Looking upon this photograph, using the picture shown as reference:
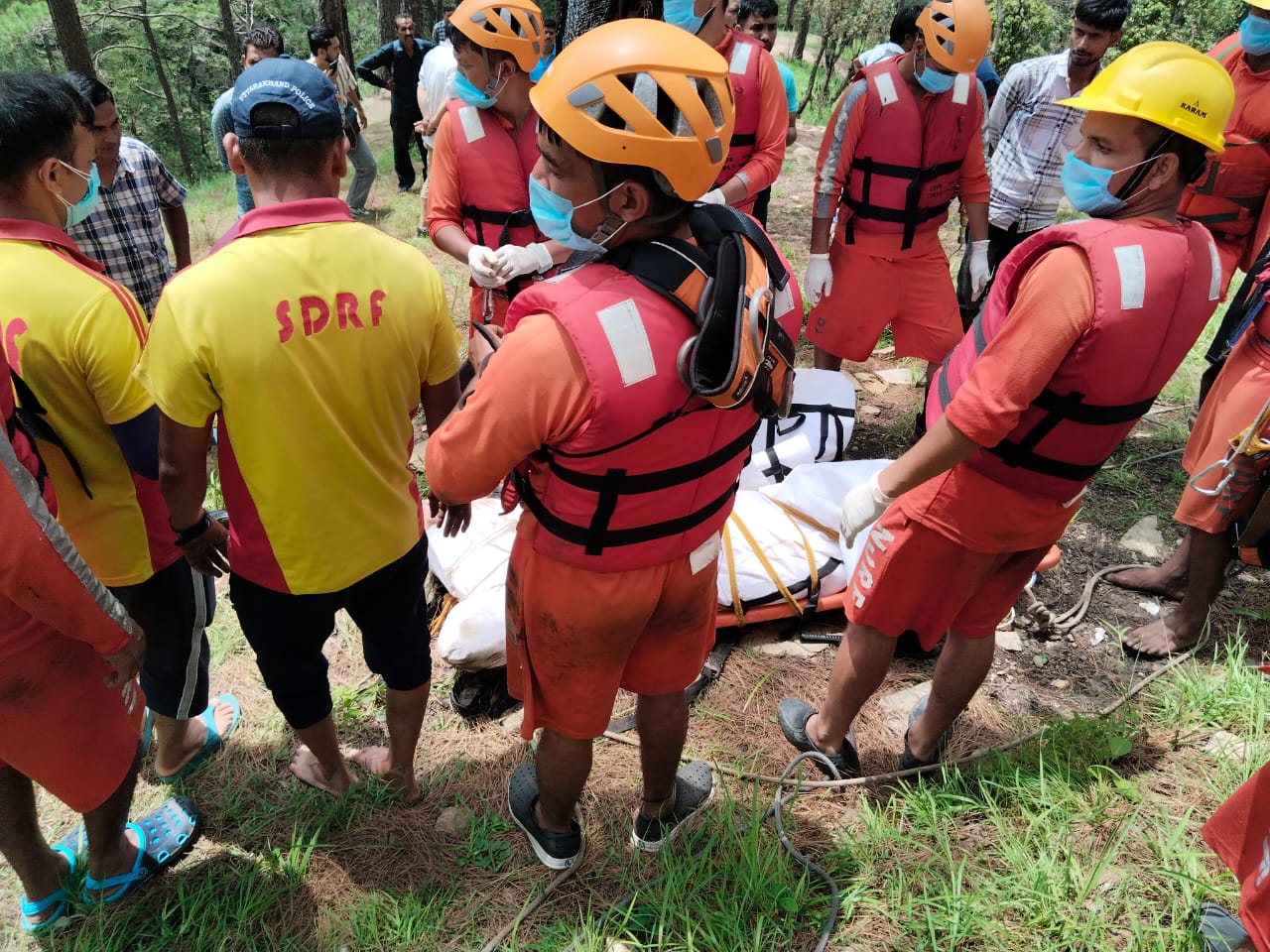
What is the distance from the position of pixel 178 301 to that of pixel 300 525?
61 centimetres

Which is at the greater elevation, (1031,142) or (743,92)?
(743,92)

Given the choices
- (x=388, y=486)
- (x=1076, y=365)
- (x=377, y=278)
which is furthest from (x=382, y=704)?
(x=1076, y=365)

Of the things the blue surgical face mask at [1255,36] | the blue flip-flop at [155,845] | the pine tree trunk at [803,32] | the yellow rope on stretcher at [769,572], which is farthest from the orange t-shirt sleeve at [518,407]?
the pine tree trunk at [803,32]

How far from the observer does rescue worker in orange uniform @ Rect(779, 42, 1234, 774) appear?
1.89m

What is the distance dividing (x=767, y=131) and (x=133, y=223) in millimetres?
3419

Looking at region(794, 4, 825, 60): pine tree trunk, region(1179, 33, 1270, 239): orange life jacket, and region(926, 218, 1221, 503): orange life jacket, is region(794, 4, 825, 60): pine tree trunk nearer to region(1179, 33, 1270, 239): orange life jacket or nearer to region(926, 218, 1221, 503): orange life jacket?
region(1179, 33, 1270, 239): orange life jacket

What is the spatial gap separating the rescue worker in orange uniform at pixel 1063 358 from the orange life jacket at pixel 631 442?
533mm

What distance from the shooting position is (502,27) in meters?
3.17

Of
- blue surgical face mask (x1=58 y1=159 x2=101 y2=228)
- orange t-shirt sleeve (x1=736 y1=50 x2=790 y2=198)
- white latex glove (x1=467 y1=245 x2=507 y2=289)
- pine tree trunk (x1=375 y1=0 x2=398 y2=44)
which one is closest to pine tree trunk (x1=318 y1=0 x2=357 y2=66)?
pine tree trunk (x1=375 y1=0 x2=398 y2=44)

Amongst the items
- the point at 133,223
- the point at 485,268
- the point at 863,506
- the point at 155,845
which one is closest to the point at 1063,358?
the point at 863,506

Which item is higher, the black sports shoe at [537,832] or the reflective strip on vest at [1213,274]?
the reflective strip on vest at [1213,274]

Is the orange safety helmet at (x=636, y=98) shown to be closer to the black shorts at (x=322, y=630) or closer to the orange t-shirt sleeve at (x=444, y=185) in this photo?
the black shorts at (x=322, y=630)

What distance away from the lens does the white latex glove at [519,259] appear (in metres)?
3.23

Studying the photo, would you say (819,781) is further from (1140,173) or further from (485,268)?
(485,268)
